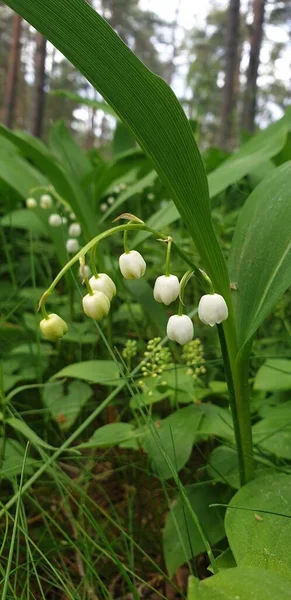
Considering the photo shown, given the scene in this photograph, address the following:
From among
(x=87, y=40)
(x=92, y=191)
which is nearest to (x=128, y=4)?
(x=92, y=191)

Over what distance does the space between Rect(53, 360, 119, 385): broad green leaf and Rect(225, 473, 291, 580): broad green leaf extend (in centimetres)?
42

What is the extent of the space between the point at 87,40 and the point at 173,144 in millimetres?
187

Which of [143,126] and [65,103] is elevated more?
[65,103]

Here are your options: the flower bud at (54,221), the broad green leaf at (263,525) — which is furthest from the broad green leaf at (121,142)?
the broad green leaf at (263,525)

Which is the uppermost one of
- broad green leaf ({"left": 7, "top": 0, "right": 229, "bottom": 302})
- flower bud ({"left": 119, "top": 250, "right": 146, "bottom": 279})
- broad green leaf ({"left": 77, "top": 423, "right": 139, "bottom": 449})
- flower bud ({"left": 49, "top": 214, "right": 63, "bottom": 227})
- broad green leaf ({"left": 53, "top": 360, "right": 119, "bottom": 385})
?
flower bud ({"left": 49, "top": 214, "right": 63, "bottom": 227})

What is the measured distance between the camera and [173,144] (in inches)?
29.0

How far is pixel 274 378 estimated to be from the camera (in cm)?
105

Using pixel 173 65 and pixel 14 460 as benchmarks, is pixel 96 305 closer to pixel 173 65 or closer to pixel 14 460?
pixel 14 460

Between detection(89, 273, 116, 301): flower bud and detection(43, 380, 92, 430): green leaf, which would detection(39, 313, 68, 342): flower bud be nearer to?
detection(89, 273, 116, 301): flower bud

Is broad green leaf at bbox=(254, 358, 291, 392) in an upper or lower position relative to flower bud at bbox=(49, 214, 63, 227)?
lower

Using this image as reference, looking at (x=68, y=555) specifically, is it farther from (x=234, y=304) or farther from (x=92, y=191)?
(x=92, y=191)

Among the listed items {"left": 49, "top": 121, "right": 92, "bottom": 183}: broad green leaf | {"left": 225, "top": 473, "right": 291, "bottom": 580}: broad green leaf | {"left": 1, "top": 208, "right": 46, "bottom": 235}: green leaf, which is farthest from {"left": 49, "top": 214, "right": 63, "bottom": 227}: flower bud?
{"left": 225, "top": 473, "right": 291, "bottom": 580}: broad green leaf

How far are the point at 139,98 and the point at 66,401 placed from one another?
0.85 m

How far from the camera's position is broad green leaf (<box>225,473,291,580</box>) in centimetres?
67
